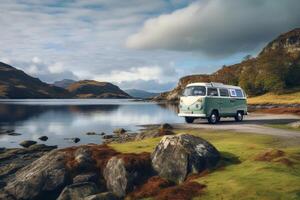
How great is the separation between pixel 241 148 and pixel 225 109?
58.3 feet

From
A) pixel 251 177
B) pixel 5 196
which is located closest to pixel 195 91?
pixel 5 196

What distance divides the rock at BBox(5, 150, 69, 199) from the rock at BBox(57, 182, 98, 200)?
2437 millimetres

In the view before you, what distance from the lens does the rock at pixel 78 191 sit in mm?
20634

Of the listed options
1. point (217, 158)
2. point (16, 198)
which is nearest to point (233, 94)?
point (217, 158)

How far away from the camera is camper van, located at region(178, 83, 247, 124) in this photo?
3719cm

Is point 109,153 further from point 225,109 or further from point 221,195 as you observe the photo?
point 225,109

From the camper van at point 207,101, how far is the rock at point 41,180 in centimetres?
1664

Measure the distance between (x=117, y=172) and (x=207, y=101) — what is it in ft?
57.9

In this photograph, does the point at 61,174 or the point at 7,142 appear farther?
the point at 7,142

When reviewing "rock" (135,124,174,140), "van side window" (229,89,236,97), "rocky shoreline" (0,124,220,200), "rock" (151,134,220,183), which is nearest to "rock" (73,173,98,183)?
"rocky shoreline" (0,124,220,200)

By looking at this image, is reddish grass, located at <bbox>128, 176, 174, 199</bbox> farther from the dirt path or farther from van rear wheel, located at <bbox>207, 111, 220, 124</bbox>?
van rear wheel, located at <bbox>207, 111, 220, 124</bbox>

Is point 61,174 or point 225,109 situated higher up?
point 225,109

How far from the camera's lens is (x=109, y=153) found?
83.6ft

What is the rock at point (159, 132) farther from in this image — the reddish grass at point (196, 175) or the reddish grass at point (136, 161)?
the reddish grass at point (196, 175)
